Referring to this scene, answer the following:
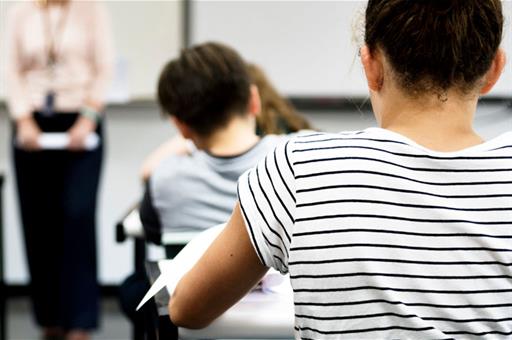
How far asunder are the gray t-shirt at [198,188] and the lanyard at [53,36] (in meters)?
1.53

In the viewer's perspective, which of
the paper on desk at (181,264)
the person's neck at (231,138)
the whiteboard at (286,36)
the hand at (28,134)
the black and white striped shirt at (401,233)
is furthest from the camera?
the whiteboard at (286,36)

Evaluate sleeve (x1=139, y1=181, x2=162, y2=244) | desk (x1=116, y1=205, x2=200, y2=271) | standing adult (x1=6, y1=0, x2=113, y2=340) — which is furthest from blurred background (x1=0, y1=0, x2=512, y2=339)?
sleeve (x1=139, y1=181, x2=162, y2=244)

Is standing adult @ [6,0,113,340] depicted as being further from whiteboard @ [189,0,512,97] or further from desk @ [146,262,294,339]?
desk @ [146,262,294,339]

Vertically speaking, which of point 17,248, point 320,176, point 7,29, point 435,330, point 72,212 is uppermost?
point 320,176

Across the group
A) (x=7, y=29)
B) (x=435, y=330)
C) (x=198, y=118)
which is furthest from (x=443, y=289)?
(x=7, y=29)

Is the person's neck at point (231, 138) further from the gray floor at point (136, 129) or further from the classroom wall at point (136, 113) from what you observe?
the gray floor at point (136, 129)

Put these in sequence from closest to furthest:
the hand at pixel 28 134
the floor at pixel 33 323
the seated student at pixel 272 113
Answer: the seated student at pixel 272 113 → the hand at pixel 28 134 → the floor at pixel 33 323

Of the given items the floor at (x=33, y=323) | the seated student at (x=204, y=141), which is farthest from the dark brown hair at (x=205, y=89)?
the floor at (x=33, y=323)

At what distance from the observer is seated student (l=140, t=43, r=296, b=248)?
1699mm

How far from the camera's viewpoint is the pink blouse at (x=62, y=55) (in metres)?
3.07

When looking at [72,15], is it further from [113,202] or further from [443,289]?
[443,289]

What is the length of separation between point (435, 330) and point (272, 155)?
0.94ft

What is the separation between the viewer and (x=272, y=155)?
37.6 inches

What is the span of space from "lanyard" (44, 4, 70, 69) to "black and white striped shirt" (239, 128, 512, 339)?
236 centimetres
